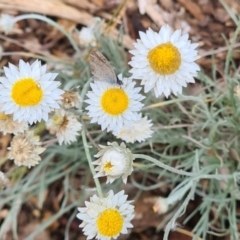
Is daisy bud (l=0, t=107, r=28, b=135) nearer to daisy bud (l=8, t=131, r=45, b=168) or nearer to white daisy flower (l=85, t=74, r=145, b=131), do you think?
daisy bud (l=8, t=131, r=45, b=168)

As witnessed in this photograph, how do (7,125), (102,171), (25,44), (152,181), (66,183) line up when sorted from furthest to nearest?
(25,44) < (152,181) < (66,183) < (7,125) < (102,171)

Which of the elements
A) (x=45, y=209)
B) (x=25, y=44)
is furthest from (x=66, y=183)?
(x=25, y=44)

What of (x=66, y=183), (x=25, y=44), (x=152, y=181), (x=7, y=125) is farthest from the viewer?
(x=25, y=44)

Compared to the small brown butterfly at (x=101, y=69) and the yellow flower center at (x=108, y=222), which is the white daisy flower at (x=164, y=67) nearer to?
the small brown butterfly at (x=101, y=69)

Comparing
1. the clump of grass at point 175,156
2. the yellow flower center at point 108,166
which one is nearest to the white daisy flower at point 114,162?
the yellow flower center at point 108,166

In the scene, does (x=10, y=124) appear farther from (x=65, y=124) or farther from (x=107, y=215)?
(x=107, y=215)

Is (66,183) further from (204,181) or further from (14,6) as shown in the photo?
(14,6)

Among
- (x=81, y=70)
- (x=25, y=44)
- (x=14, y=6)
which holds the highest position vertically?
(x=14, y=6)

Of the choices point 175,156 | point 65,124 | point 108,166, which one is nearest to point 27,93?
point 65,124
